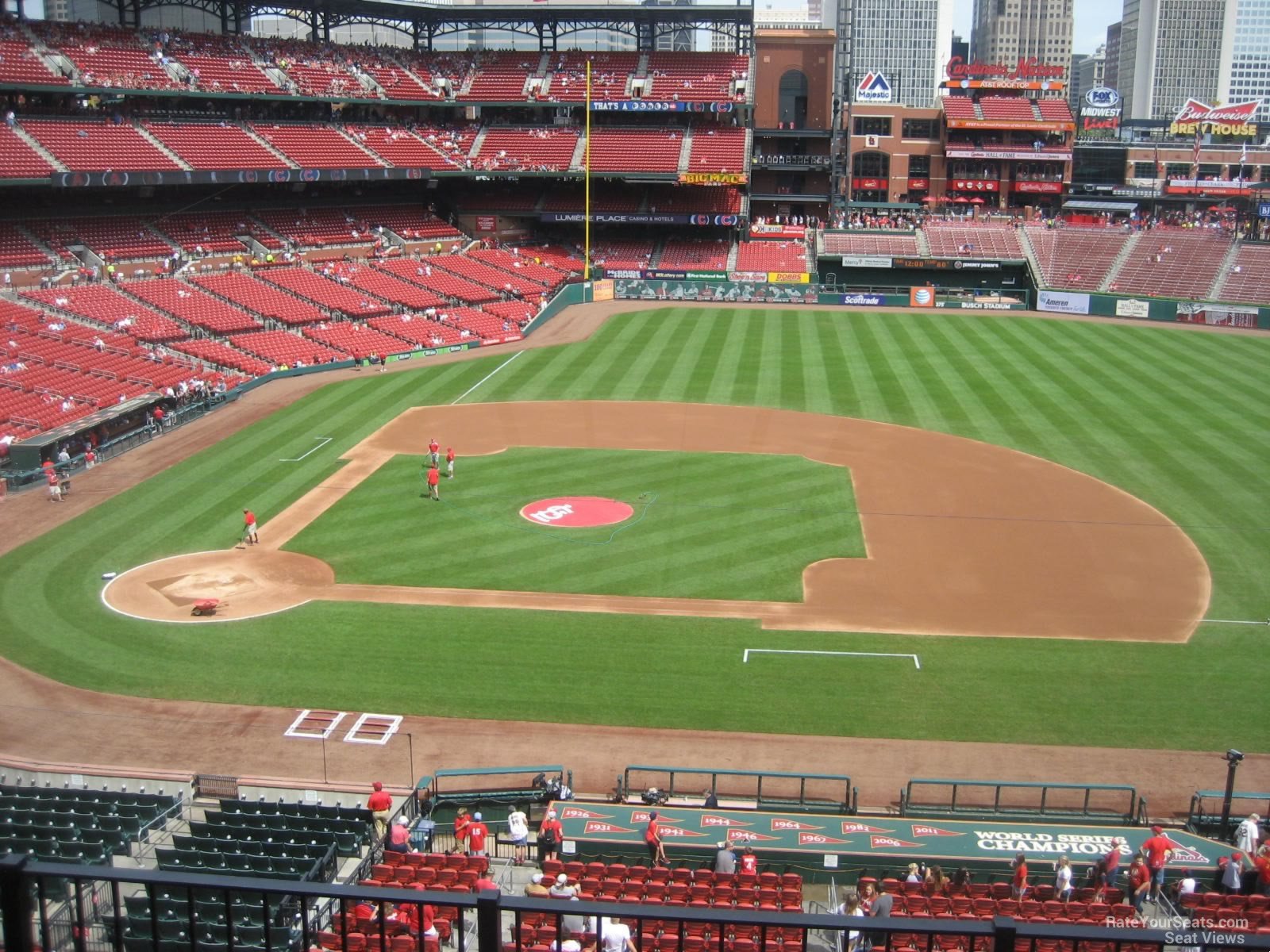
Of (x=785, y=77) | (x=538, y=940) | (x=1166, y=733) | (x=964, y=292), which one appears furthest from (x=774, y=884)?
(x=785, y=77)

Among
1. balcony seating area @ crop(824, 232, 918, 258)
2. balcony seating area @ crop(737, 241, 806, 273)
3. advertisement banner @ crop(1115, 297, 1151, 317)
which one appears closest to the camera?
advertisement banner @ crop(1115, 297, 1151, 317)

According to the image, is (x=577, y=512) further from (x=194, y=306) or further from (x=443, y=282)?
(x=443, y=282)

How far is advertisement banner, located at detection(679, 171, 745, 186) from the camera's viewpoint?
77.4 meters

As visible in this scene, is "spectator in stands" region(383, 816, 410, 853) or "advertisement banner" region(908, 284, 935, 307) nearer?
"spectator in stands" region(383, 816, 410, 853)

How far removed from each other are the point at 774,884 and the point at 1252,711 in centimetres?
1223

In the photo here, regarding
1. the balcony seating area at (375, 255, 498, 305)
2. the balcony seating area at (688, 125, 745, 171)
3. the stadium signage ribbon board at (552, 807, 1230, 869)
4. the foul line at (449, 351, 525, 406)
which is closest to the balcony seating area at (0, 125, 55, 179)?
the balcony seating area at (375, 255, 498, 305)

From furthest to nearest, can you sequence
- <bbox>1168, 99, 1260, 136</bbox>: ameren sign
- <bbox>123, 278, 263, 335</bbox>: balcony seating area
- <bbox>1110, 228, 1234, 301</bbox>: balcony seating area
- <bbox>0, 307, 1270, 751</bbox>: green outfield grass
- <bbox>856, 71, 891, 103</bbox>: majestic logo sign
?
1. <bbox>1168, 99, 1260, 136</bbox>: ameren sign
2. <bbox>856, 71, 891, 103</bbox>: majestic logo sign
3. <bbox>1110, 228, 1234, 301</bbox>: balcony seating area
4. <bbox>123, 278, 263, 335</bbox>: balcony seating area
5. <bbox>0, 307, 1270, 751</bbox>: green outfield grass

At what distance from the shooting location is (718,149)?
8006cm

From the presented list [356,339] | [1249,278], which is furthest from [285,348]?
[1249,278]

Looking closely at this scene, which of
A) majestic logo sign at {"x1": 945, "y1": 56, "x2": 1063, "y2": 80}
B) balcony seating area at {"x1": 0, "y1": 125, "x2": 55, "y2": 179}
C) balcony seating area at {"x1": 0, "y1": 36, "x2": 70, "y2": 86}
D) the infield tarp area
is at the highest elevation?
majestic logo sign at {"x1": 945, "y1": 56, "x2": 1063, "y2": 80}

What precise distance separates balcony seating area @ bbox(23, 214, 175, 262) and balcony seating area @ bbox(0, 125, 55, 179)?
3.87 meters

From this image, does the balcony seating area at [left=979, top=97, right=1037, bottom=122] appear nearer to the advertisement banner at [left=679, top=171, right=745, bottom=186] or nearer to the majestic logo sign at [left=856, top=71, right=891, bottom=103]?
the majestic logo sign at [left=856, top=71, right=891, bottom=103]

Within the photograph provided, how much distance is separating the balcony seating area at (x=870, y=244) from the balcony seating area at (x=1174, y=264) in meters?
14.0

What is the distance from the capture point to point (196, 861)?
46.9ft
